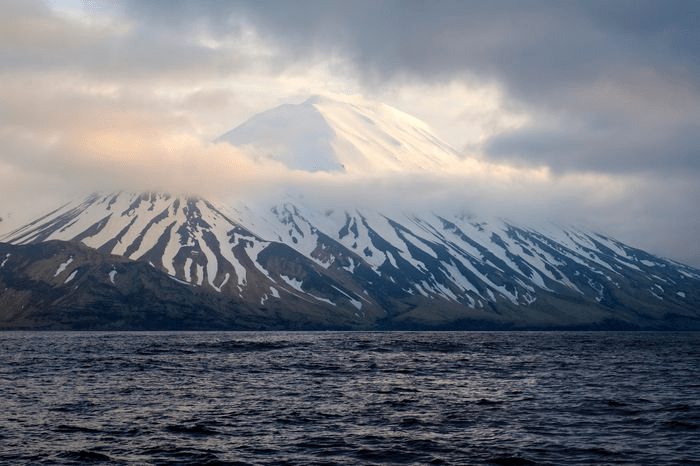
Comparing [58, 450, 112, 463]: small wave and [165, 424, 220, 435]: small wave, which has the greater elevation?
[165, 424, 220, 435]: small wave

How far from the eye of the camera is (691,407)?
64438 mm

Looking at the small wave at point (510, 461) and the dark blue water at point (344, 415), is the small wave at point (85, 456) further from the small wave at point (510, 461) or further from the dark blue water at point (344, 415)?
the small wave at point (510, 461)

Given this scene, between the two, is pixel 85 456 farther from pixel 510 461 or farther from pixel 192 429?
pixel 510 461

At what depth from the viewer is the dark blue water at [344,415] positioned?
4459 cm

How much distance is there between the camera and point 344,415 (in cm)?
5909

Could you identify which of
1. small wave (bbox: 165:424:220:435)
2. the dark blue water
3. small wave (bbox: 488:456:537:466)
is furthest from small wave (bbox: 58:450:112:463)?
small wave (bbox: 488:456:537:466)

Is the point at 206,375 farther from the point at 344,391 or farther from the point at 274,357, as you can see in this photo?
the point at 274,357

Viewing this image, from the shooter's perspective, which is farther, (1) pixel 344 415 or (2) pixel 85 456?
(1) pixel 344 415

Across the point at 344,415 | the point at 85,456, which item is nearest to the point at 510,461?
the point at 344,415

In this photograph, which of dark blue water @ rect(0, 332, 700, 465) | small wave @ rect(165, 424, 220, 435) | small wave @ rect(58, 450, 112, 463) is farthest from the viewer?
small wave @ rect(165, 424, 220, 435)

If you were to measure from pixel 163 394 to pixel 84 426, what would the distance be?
712 inches

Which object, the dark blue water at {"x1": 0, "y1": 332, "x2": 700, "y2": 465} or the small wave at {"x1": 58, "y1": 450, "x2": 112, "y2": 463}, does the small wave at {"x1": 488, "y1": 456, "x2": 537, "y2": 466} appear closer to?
the dark blue water at {"x1": 0, "y1": 332, "x2": 700, "y2": 465}

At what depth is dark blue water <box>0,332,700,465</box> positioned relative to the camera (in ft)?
146

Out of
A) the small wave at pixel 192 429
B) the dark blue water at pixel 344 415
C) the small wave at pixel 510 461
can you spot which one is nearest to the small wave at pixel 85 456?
the dark blue water at pixel 344 415
